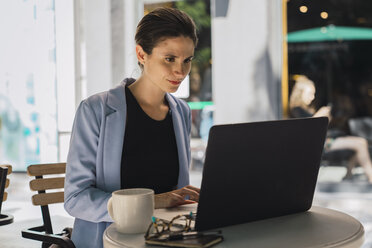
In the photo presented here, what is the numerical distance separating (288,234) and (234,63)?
458cm

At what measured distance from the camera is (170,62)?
1.80m

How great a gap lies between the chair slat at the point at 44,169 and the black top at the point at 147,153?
748mm

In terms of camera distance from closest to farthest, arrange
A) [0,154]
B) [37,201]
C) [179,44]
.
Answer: [179,44] → [37,201] → [0,154]

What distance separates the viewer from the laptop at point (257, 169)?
48.3 inches

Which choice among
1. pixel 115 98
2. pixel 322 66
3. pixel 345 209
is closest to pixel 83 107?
pixel 115 98

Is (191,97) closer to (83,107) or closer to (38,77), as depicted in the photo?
(38,77)

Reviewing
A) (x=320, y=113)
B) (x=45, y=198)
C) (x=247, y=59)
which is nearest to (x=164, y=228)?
(x=45, y=198)

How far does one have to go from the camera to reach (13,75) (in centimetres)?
682

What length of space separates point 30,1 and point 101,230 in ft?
17.9

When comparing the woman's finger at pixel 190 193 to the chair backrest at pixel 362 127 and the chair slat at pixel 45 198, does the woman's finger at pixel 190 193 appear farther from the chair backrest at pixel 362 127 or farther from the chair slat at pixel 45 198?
the chair backrest at pixel 362 127

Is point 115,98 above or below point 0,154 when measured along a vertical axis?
above

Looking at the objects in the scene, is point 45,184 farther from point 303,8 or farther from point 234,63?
point 303,8

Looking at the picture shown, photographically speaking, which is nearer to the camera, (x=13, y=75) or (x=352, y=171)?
(x=352, y=171)

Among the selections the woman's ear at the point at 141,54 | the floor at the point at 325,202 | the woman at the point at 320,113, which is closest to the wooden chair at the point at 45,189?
the woman's ear at the point at 141,54
